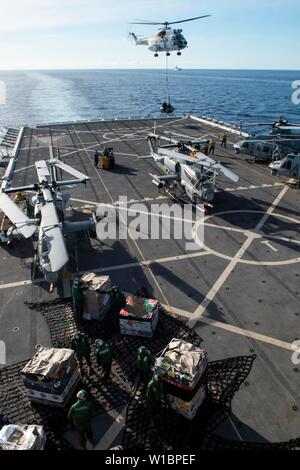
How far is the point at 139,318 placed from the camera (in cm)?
1538

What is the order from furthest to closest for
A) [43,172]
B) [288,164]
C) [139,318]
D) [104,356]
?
[288,164] → [43,172] → [139,318] → [104,356]

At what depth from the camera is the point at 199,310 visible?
1809 centimetres

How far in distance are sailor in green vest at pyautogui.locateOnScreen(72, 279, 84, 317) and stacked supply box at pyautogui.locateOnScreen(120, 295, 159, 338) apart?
7.58 ft

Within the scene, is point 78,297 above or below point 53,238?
below

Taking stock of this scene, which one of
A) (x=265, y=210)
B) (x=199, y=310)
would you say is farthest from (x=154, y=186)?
(x=199, y=310)

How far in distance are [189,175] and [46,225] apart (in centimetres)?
1507

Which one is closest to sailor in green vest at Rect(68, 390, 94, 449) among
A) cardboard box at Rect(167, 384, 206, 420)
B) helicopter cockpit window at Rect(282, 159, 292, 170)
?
cardboard box at Rect(167, 384, 206, 420)

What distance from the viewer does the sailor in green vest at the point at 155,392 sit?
1156 centimetres

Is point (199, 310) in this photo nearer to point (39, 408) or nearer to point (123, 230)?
point (39, 408)

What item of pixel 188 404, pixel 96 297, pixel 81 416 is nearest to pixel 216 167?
pixel 96 297

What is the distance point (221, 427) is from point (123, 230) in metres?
17.2

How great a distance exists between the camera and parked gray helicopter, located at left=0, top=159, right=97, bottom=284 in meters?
17.2

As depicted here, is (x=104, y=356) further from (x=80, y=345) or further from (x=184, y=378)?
(x=184, y=378)

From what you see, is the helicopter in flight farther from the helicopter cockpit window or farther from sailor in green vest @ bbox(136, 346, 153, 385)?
sailor in green vest @ bbox(136, 346, 153, 385)
